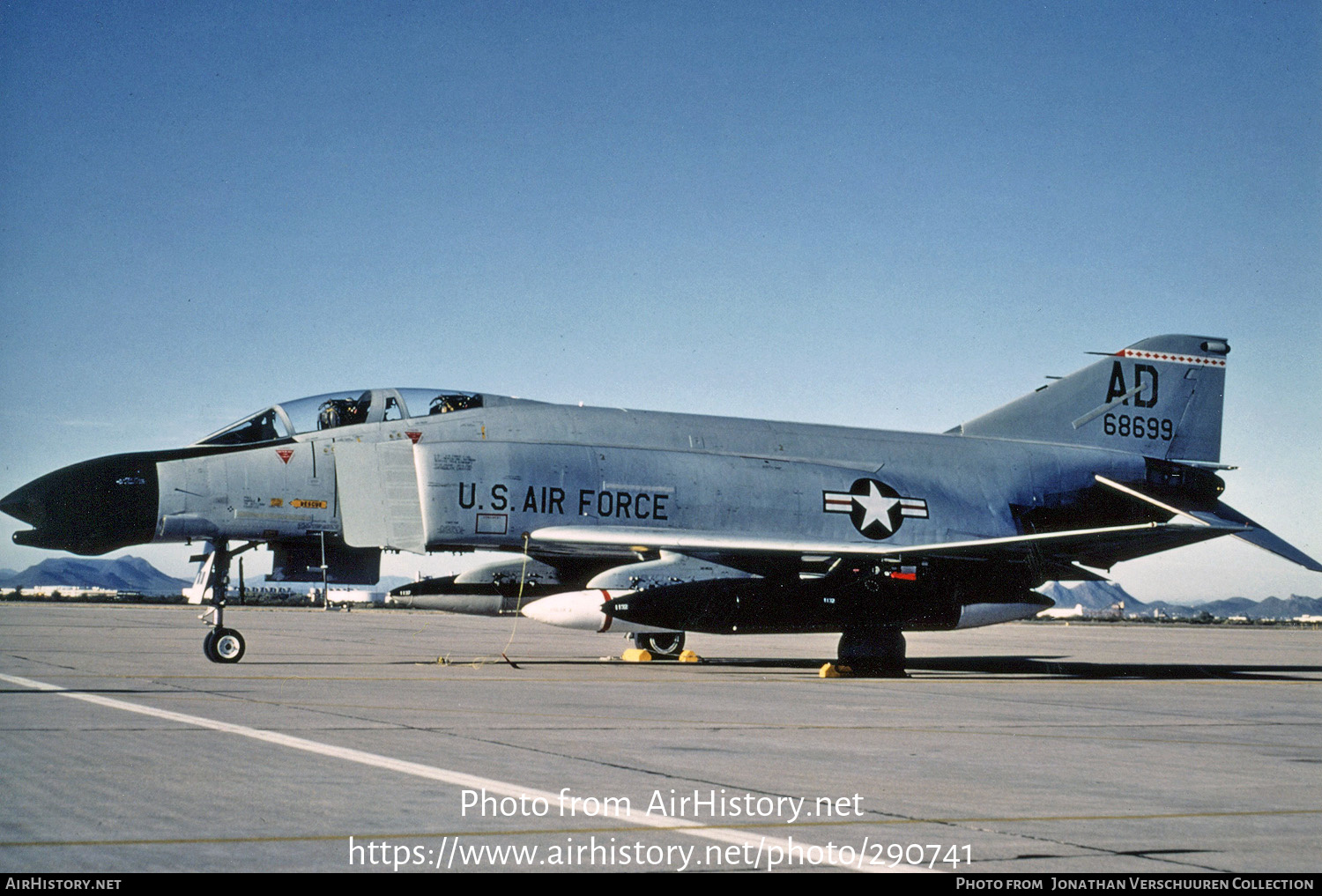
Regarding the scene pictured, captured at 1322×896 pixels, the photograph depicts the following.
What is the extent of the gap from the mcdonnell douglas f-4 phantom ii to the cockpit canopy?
0.03 m

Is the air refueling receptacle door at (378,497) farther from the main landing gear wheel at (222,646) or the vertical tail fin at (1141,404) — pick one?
the vertical tail fin at (1141,404)

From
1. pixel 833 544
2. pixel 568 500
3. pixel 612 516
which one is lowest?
pixel 833 544

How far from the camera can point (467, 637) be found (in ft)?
87.2

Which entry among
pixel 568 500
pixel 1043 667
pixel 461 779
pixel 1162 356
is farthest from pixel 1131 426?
pixel 461 779

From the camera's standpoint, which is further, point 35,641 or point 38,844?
point 35,641

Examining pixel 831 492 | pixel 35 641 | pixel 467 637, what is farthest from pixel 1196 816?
pixel 467 637

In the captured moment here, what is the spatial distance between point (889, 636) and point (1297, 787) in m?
9.86

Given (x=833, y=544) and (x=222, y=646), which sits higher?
(x=833, y=544)

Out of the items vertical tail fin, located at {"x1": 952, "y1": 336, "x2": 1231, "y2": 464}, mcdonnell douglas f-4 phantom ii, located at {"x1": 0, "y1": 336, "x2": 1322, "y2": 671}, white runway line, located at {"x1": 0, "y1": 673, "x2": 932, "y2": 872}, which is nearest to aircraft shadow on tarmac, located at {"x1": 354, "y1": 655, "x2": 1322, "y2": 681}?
mcdonnell douglas f-4 phantom ii, located at {"x1": 0, "y1": 336, "x2": 1322, "y2": 671}

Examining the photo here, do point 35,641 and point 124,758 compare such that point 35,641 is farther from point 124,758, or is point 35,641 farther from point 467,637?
point 124,758

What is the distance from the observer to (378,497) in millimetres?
15367

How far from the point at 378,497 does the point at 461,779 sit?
10.0m

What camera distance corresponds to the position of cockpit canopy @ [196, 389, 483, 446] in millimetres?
15273

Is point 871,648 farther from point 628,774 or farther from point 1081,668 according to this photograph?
point 628,774
